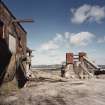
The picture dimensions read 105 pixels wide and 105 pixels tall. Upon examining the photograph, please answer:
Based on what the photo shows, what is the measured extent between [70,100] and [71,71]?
13.6 metres

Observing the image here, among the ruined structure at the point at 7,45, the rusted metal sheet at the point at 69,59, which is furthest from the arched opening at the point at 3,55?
the rusted metal sheet at the point at 69,59

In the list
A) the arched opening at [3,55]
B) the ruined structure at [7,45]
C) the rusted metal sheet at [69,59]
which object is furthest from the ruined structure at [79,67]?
the arched opening at [3,55]

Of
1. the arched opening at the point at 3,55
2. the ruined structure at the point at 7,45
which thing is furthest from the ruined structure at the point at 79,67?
the arched opening at the point at 3,55

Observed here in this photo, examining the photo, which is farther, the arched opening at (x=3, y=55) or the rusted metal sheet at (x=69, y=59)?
the rusted metal sheet at (x=69, y=59)

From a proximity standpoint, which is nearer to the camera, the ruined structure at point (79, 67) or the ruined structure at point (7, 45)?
the ruined structure at point (7, 45)

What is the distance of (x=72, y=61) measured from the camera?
78.7ft

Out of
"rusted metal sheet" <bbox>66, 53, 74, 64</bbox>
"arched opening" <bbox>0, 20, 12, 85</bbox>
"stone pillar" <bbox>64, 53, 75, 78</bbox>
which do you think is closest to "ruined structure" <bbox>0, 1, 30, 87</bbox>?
"arched opening" <bbox>0, 20, 12, 85</bbox>

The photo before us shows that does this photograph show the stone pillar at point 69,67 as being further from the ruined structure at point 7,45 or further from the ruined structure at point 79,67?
the ruined structure at point 7,45

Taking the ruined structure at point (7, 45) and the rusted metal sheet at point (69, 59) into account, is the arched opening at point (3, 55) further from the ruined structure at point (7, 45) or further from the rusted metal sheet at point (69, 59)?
the rusted metal sheet at point (69, 59)

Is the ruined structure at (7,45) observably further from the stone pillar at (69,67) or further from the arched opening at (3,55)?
the stone pillar at (69,67)

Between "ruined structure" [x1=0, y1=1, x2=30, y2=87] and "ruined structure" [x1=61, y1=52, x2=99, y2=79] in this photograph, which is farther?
"ruined structure" [x1=61, y1=52, x2=99, y2=79]

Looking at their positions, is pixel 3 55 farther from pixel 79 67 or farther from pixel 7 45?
pixel 79 67

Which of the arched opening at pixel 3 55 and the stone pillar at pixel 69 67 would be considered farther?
the stone pillar at pixel 69 67

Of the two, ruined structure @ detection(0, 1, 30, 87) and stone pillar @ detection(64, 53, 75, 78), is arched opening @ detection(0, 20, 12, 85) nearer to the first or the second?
ruined structure @ detection(0, 1, 30, 87)
